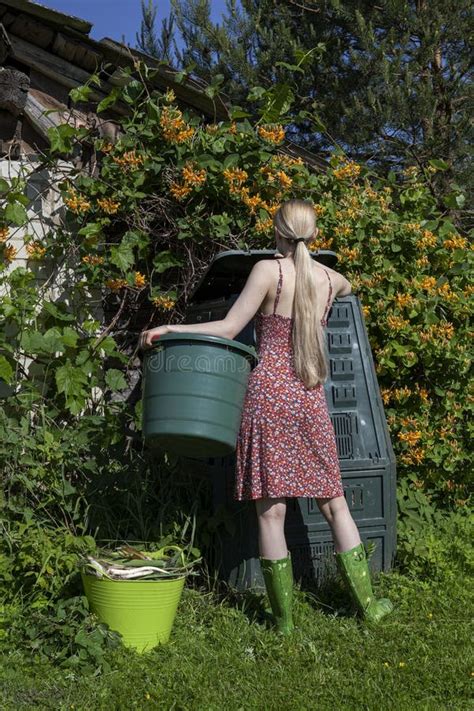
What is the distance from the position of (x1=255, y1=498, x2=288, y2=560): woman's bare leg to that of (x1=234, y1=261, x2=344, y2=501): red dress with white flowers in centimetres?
6

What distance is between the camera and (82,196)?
4508 mm

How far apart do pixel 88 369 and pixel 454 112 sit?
581 centimetres

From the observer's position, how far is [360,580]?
10.6ft

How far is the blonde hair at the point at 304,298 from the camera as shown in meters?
3.16

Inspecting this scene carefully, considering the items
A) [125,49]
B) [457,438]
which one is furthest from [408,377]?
[125,49]

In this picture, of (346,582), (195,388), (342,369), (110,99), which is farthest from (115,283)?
(346,582)

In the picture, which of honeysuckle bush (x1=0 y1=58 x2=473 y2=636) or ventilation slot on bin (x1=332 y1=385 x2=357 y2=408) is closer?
ventilation slot on bin (x1=332 y1=385 x2=357 y2=408)

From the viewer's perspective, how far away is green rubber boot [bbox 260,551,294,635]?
10.3ft

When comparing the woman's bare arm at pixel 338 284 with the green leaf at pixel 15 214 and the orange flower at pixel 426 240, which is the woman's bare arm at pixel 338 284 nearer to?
the orange flower at pixel 426 240

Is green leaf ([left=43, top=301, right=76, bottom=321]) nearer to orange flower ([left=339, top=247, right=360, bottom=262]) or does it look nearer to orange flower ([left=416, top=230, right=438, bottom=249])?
orange flower ([left=339, top=247, right=360, bottom=262])

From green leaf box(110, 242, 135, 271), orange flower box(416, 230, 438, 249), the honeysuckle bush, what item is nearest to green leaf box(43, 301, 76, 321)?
the honeysuckle bush

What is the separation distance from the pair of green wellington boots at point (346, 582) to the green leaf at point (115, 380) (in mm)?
1478

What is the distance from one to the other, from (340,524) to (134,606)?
2.73 feet

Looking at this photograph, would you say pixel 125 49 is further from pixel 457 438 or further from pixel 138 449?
pixel 457 438
